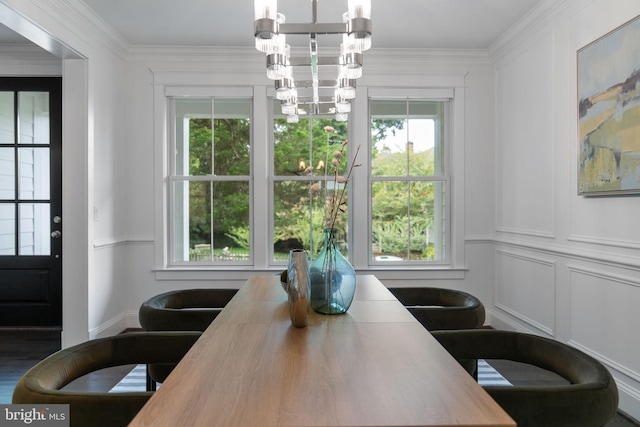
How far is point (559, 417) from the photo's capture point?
4.17 feet

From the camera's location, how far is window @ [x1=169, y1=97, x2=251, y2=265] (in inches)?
179

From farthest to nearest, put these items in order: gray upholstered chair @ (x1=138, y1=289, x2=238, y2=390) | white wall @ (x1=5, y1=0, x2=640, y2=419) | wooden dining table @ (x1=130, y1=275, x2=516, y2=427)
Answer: white wall @ (x1=5, y1=0, x2=640, y2=419) → gray upholstered chair @ (x1=138, y1=289, x2=238, y2=390) → wooden dining table @ (x1=130, y1=275, x2=516, y2=427)

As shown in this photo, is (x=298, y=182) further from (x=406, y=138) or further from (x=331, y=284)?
(x=331, y=284)

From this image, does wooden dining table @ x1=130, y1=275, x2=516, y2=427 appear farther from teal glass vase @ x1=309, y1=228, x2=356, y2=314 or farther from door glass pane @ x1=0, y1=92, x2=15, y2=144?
door glass pane @ x1=0, y1=92, x2=15, y2=144

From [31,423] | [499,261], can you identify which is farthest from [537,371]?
[31,423]

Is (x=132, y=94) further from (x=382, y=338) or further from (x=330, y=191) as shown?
(x=382, y=338)

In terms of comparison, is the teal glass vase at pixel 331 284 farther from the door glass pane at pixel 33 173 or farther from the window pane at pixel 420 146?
the door glass pane at pixel 33 173

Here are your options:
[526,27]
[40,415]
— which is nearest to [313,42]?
[40,415]

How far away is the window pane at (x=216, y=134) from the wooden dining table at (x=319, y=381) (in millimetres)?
2969

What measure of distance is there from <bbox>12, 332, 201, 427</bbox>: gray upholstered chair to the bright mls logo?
2 centimetres

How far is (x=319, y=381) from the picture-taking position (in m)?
1.17

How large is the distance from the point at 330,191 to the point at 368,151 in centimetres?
54

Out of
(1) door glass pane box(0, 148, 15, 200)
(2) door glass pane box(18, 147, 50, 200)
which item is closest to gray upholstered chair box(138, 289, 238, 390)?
(2) door glass pane box(18, 147, 50, 200)

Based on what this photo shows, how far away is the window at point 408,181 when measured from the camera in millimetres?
4574
